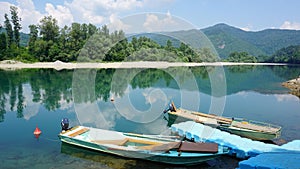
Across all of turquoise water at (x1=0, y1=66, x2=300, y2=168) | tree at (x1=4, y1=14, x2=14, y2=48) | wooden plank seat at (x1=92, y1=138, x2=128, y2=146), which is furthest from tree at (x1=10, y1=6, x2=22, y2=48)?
wooden plank seat at (x1=92, y1=138, x2=128, y2=146)

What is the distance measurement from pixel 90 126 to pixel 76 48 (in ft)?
187

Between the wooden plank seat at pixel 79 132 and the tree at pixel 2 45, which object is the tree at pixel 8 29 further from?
the wooden plank seat at pixel 79 132

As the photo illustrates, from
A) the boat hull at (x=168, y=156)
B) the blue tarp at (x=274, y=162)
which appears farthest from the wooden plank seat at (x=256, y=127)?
the boat hull at (x=168, y=156)

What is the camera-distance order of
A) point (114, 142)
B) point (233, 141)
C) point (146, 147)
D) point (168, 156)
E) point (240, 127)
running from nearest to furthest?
1. point (168, 156)
2. point (146, 147)
3. point (114, 142)
4. point (233, 141)
5. point (240, 127)

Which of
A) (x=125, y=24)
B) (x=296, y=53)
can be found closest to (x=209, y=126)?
(x=125, y=24)

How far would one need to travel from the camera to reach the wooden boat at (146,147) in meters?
10.7

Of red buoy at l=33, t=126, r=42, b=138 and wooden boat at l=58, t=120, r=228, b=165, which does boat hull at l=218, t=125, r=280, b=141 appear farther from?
red buoy at l=33, t=126, r=42, b=138

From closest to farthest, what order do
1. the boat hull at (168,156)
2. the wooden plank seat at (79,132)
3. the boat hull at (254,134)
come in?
the boat hull at (168,156) < the wooden plank seat at (79,132) < the boat hull at (254,134)

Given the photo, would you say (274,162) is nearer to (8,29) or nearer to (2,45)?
(2,45)

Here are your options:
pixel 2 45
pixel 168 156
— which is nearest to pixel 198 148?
pixel 168 156

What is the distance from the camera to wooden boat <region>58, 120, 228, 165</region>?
35.1ft

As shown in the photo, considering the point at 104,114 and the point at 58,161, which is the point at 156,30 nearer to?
the point at 58,161

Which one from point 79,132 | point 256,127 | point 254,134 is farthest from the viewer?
point 256,127

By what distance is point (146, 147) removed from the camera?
1123cm
